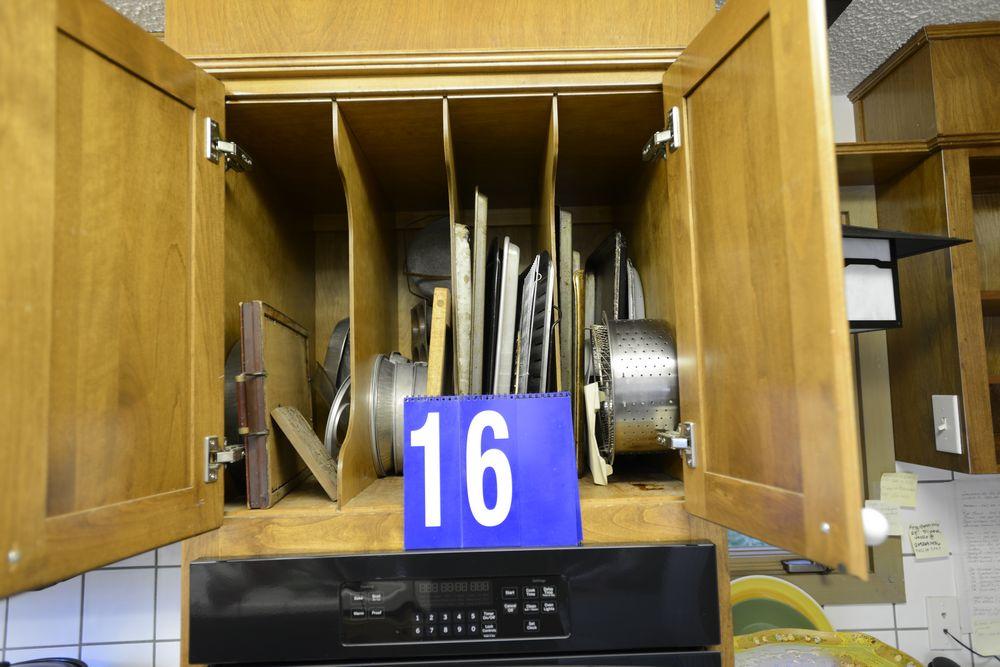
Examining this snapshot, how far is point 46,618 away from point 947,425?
7.46 feet

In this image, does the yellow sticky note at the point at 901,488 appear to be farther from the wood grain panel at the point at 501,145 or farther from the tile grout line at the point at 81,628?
the tile grout line at the point at 81,628

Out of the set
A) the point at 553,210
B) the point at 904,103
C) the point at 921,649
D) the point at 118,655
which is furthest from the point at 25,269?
A: the point at 921,649

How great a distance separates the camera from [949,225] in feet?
4.27

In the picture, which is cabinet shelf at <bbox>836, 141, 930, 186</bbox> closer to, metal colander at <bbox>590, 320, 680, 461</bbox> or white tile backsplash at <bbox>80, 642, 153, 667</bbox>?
metal colander at <bbox>590, 320, 680, 461</bbox>

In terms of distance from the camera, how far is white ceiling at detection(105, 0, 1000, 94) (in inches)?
50.3

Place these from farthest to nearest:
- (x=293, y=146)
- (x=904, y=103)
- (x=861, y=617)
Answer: (x=861, y=617), (x=904, y=103), (x=293, y=146)

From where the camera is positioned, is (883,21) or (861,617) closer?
(883,21)

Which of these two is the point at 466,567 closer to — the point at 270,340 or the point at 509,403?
the point at 509,403

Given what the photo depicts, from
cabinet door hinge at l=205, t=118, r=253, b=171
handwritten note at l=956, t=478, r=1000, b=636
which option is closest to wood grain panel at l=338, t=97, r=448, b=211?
cabinet door hinge at l=205, t=118, r=253, b=171

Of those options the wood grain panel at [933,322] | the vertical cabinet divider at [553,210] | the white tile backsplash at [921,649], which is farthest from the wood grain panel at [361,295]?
the white tile backsplash at [921,649]

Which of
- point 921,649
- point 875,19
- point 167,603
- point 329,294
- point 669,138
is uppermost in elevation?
point 875,19

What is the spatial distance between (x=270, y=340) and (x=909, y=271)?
4.96 feet

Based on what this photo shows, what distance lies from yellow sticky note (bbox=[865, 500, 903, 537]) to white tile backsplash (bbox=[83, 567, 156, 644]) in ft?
6.38

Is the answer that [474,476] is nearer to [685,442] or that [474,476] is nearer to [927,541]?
[685,442]
